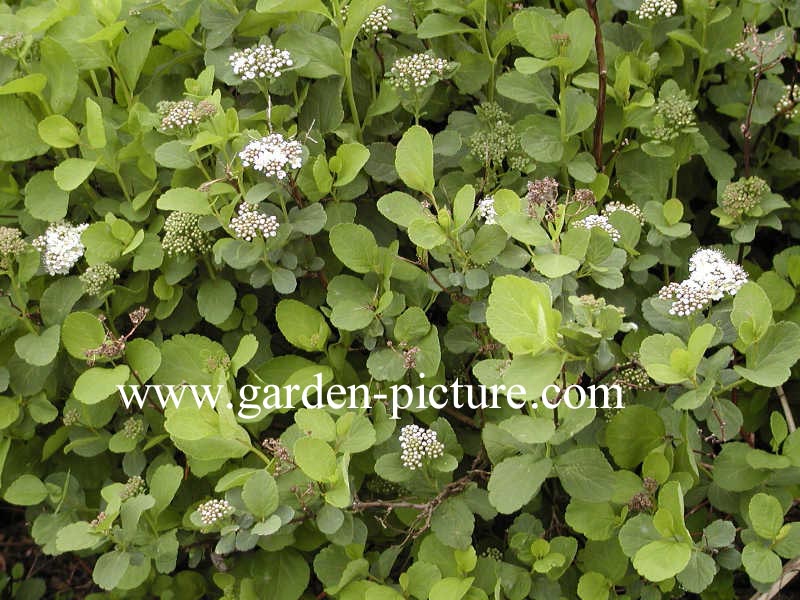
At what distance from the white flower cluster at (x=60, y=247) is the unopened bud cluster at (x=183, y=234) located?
188mm

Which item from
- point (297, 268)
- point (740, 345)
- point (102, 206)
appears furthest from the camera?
point (102, 206)

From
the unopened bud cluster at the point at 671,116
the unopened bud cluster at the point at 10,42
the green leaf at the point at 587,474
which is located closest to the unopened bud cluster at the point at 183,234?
the unopened bud cluster at the point at 10,42

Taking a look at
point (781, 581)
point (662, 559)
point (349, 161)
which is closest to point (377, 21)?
point (349, 161)

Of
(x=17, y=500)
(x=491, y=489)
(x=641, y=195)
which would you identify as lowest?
(x=17, y=500)

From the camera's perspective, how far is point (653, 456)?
1436 millimetres

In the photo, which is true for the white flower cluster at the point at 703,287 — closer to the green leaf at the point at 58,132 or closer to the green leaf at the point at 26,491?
the green leaf at the point at 58,132

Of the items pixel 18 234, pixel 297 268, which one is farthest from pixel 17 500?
pixel 297 268

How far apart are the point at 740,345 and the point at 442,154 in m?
0.65

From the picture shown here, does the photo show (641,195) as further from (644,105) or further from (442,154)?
(442,154)

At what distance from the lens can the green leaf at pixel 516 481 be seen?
1342 mm

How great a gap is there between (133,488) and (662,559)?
897mm

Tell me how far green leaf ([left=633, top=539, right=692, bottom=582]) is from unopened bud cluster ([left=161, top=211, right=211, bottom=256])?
893 mm

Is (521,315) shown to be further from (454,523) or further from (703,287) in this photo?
(454,523)

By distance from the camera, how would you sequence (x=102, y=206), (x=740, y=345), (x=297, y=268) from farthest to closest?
(x=102, y=206)
(x=297, y=268)
(x=740, y=345)
